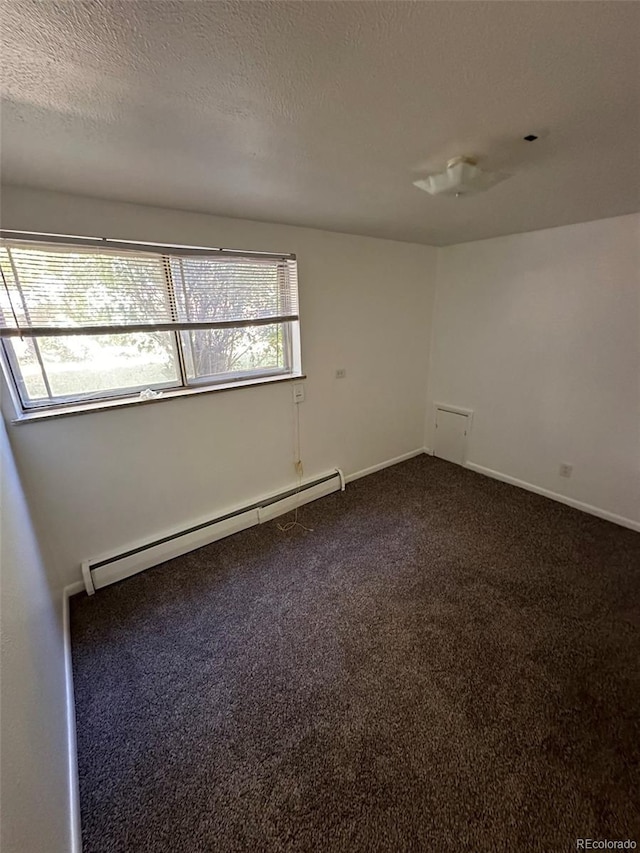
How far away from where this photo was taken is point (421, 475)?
3.32 metres

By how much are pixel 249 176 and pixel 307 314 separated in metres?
1.15

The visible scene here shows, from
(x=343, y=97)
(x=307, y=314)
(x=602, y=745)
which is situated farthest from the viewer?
(x=307, y=314)

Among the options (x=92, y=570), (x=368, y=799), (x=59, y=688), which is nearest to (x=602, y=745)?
(x=368, y=799)

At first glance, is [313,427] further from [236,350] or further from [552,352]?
[552,352]

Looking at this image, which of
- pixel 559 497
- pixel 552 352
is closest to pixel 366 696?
pixel 559 497

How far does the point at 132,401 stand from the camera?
199 cm

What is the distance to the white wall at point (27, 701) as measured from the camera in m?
0.71

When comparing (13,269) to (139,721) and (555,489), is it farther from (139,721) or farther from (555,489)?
(555,489)

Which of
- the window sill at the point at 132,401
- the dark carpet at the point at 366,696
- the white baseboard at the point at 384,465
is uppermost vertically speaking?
the window sill at the point at 132,401

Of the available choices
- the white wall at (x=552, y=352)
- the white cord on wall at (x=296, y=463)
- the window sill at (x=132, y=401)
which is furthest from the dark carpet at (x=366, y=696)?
the window sill at (x=132, y=401)

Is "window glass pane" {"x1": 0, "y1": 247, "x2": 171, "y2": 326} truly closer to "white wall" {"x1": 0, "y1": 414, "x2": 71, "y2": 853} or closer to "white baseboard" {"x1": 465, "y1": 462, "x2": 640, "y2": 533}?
"white wall" {"x1": 0, "y1": 414, "x2": 71, "y2": 853}

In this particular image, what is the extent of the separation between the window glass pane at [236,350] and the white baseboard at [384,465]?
1245 mm

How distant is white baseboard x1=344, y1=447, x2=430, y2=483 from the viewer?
127 inches

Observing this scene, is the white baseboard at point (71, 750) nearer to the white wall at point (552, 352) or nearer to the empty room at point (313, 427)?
the empty room at point (313, 427)
